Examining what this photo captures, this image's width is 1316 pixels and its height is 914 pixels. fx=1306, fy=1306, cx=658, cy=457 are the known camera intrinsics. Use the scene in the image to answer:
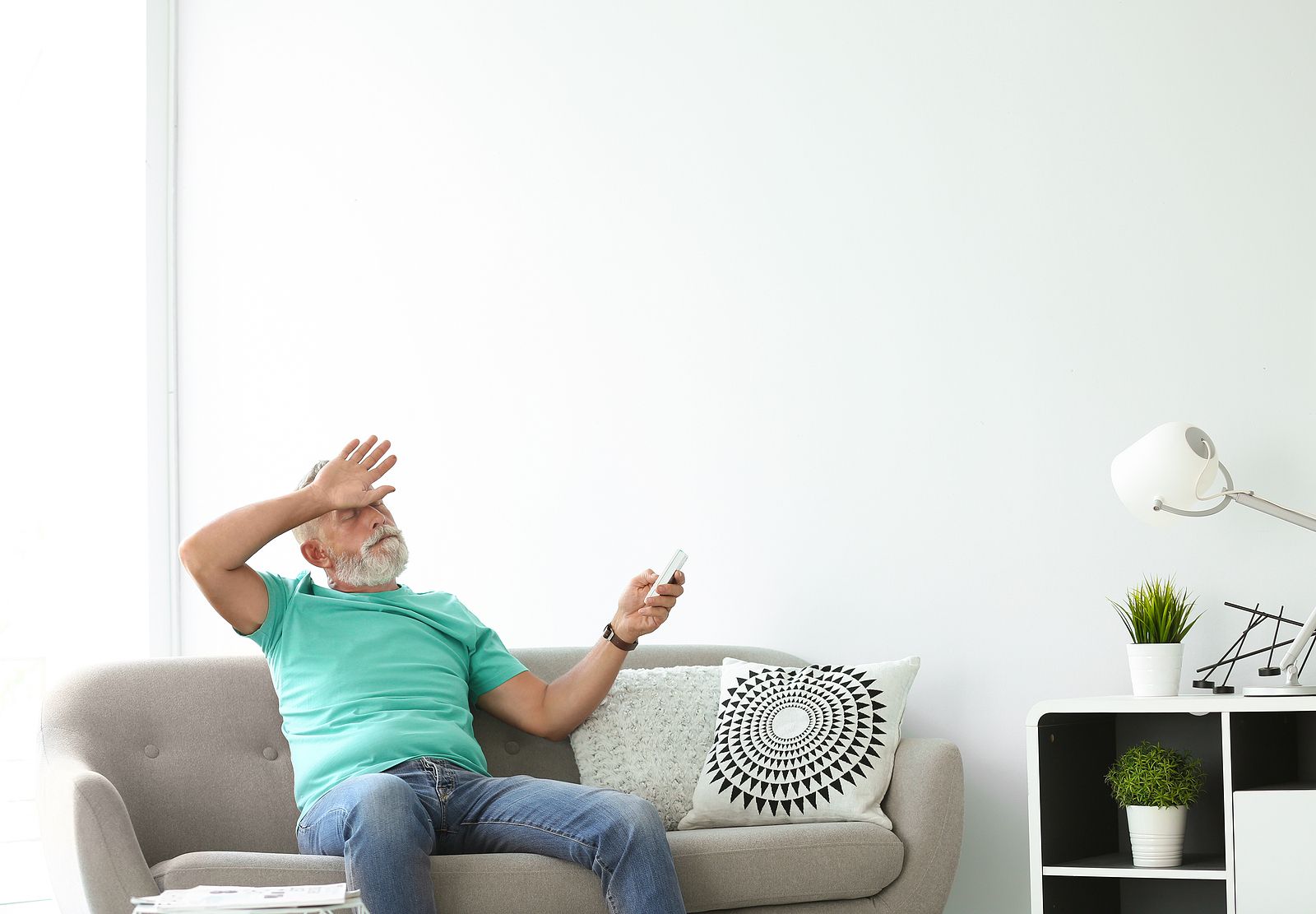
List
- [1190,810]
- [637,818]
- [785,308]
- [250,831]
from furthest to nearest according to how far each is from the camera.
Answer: [785,308] < [1190,810] < [250,831] < [637,818]

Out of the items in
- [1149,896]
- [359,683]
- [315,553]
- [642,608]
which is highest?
[315,553]

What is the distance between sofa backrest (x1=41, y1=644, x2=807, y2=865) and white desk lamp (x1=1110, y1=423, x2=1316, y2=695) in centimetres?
165

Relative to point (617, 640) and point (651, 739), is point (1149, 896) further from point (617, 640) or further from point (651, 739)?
point (617, 640)

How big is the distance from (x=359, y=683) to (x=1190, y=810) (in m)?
1.64

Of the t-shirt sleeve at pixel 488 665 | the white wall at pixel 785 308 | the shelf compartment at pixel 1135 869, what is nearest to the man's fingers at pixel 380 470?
the t-shirt sleeve at pixel 488 665

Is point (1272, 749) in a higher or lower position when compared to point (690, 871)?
higher

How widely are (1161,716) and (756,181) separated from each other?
1491mm

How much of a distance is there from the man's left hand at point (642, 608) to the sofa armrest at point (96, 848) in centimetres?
92

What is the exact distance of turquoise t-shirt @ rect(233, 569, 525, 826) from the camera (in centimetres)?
222

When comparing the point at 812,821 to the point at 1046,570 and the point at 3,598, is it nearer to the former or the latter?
the point at 1046,570

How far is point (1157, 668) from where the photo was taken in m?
2.42

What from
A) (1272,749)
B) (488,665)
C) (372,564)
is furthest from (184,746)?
(1272,749)

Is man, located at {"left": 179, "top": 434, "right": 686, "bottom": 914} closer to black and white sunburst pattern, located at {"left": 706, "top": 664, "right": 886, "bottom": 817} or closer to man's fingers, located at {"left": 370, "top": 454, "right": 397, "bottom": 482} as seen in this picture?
man's fingers, located at {"left": 370, "top": 454, "right": 397, "bottom": 482}

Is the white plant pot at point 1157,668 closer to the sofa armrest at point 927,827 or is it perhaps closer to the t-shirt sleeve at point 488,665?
the sofa armrest at point 927,827
